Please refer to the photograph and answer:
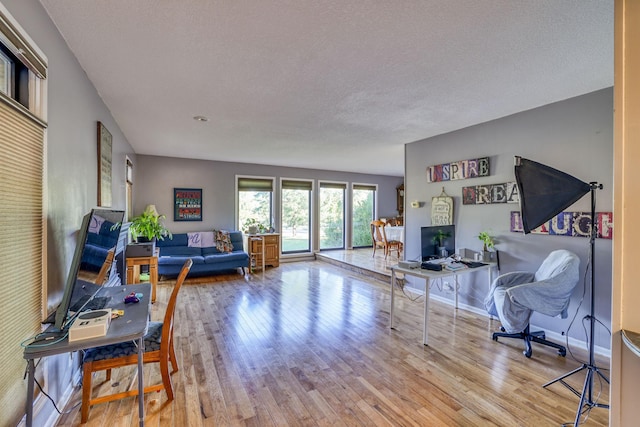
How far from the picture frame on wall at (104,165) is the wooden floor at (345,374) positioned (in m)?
1.63

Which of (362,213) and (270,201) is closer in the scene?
(270,201)

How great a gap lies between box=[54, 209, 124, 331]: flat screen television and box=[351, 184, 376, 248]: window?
7.07 meters

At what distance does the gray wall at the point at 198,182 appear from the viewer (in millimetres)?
6020

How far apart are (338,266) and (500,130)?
440 centimetres

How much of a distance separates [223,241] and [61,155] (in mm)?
4463

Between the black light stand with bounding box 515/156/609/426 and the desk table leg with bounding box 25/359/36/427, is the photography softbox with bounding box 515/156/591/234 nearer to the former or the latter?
the black light stand with bounding box 515/156/609/426

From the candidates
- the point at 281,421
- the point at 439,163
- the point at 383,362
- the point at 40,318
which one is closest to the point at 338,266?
the point at 439,163

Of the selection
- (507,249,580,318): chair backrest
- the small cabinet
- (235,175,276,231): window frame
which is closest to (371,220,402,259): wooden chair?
the small cabinet

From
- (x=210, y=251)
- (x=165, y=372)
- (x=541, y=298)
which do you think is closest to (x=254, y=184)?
(x=210, y=251)

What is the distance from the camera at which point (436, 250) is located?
134 inches

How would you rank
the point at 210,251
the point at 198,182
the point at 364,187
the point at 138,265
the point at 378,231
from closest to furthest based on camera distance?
1. the point at 138,265
2. the point at 210,251
3. the point at 198,182
4. the point at 378,231
5. the point at 364,187

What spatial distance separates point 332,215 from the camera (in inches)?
329

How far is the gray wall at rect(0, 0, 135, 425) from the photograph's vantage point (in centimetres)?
165

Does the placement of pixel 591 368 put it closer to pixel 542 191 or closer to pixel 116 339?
pixel 542 191
